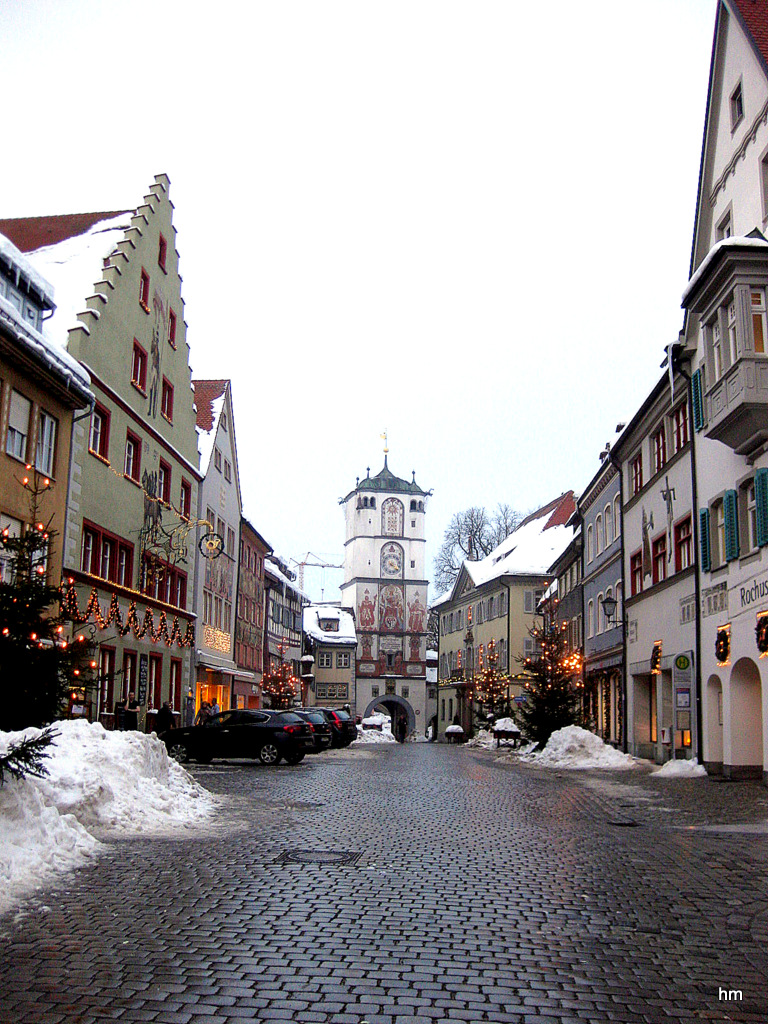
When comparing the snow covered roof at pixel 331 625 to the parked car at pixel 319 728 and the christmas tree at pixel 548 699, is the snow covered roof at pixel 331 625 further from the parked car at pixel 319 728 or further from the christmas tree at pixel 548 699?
the christmas tree at pixel 548 699

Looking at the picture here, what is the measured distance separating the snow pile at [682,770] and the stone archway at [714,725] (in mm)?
319

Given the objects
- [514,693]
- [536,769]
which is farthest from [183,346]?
[514,693]

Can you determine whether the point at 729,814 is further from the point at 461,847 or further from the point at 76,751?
the point at 76,751

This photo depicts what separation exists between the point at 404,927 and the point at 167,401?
32.2 m

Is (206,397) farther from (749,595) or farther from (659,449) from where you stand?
(749,595)

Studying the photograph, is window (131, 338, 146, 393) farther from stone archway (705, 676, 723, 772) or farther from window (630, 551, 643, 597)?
stone archway (705, 676, 723, 772)

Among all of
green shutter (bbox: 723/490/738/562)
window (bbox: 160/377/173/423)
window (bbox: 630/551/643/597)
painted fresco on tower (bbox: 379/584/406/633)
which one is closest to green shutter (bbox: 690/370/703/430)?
green shutter (bbox: 723/490/738/562)

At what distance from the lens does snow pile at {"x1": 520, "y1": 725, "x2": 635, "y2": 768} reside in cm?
3053

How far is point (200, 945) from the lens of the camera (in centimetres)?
710

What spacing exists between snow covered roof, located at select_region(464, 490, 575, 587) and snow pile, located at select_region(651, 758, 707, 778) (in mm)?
42434

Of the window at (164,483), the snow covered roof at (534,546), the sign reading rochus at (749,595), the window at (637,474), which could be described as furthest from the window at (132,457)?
the snow covered roof at (534,546)

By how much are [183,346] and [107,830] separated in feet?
98.6

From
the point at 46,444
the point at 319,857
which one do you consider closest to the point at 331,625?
the point at 46,444

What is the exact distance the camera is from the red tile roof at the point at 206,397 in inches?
1811
